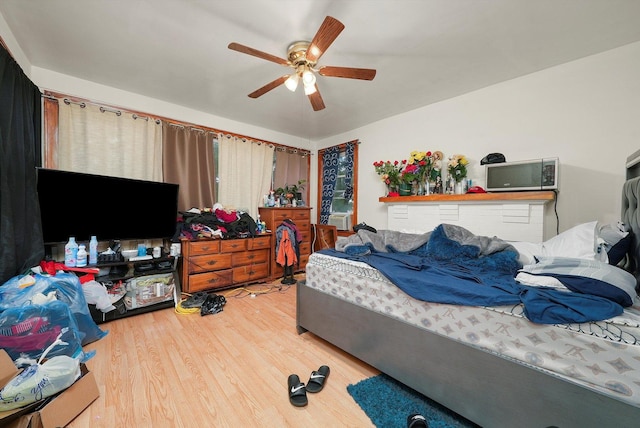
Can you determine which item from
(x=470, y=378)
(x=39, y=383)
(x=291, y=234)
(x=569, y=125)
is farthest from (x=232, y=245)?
(x=569, y=125)

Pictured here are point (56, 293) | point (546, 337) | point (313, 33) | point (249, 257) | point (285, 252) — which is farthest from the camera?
point (285, 252)

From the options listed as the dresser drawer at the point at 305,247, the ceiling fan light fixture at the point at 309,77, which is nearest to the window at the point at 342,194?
the dresser drawer at the point at 305,247

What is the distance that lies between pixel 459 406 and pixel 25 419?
2052 mm

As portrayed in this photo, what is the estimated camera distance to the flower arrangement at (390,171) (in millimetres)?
3258

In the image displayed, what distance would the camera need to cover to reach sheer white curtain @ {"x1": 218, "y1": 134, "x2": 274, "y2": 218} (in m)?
3.63

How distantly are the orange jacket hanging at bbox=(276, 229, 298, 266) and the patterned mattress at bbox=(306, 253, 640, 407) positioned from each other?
7.08 ft

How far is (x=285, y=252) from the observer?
11.7 ft

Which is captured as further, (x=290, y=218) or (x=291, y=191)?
(x=291, y=191)

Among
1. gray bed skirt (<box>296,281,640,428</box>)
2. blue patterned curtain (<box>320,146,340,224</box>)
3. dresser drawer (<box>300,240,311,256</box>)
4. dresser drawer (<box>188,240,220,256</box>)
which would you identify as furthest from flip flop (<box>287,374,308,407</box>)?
blue patterned curtain (<box>320,146,340,224</box>)

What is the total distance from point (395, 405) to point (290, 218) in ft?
9.58

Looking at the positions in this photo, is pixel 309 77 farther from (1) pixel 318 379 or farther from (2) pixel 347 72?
(1) pixel 318 379

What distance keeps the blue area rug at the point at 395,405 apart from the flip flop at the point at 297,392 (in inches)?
11.3

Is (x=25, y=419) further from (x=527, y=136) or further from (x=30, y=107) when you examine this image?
(x=527, y=136)

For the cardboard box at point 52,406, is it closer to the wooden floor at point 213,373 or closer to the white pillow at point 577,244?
the wooden floor at point 213,373
